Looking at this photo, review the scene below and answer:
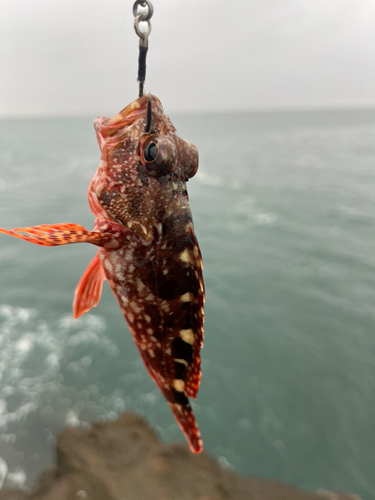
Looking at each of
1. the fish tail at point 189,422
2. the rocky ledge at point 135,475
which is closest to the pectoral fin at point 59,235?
the fish tail at point 189,422

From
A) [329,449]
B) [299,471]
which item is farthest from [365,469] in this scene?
[299,471]

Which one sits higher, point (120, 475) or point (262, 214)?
point (120, 475)

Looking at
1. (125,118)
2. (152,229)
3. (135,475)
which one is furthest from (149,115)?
(135,475)

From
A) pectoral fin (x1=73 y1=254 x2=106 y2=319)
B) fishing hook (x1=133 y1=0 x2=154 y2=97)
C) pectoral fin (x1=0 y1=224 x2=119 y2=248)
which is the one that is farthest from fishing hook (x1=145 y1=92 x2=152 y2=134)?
pectoral fin (x1=73 y1=254 x2=106 y2=319)

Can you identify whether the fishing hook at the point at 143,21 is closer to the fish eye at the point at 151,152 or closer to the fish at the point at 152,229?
the fish at the point at 152,229

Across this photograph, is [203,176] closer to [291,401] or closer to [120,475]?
[291,401]

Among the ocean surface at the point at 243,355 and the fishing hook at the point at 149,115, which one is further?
the ocean surface at the point at 243,355
